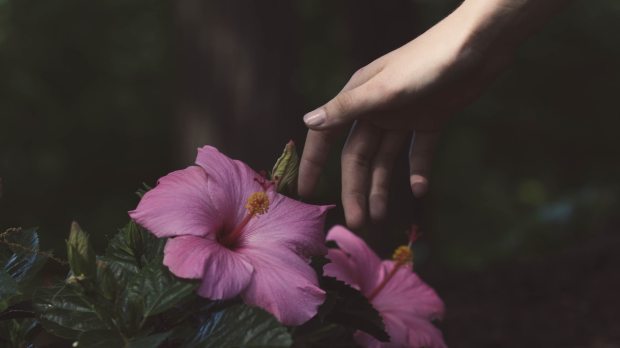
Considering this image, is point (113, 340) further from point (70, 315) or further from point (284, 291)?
point (284, 291)

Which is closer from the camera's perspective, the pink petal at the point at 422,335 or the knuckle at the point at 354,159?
the pink petal at the point at 422,335

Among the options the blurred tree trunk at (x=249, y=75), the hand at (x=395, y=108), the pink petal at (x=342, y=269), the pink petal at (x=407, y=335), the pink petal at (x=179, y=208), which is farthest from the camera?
the blurred tree trunk at (x=249, y=75)

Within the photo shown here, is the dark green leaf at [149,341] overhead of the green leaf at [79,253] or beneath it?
beneath

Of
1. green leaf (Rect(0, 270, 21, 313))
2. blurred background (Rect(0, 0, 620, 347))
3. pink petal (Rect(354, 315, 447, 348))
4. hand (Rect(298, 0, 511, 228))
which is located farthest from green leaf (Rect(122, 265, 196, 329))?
blurred background (Rect(0, 0, 620, 347))

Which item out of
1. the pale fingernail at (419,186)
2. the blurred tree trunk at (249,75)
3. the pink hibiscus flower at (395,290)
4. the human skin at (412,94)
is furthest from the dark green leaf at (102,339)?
the blurred tree trunk at (249,75)

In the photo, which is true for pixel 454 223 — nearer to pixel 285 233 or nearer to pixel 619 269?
pixel 619 269

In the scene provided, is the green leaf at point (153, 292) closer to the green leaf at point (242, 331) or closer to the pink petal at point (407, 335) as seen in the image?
the green leaf at point (242, 331)

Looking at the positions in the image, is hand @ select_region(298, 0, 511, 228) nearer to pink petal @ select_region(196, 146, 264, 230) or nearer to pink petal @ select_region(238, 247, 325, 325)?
pink petal @ select_region(196, 146, 264, 230)
